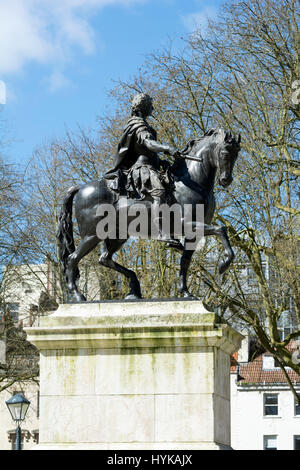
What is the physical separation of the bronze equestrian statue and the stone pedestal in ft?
3.06

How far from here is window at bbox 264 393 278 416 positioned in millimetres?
57906

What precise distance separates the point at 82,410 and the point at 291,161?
596 inches

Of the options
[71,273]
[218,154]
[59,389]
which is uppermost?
[218,154]

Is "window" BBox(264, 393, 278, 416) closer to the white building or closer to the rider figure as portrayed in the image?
the white building

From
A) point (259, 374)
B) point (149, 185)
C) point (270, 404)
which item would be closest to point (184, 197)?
point (149, 185)

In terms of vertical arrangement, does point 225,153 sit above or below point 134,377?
above

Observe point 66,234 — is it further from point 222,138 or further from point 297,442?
point 297,442

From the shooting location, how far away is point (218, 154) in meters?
12.5

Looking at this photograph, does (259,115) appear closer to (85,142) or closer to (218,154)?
(85,142)

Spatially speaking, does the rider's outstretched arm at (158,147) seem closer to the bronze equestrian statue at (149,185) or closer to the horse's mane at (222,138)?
the bronze equestrian statue at (149,185)

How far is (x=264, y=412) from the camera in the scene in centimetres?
5778

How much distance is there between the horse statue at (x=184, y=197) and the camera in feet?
40.8

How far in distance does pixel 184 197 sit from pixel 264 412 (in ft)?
156
